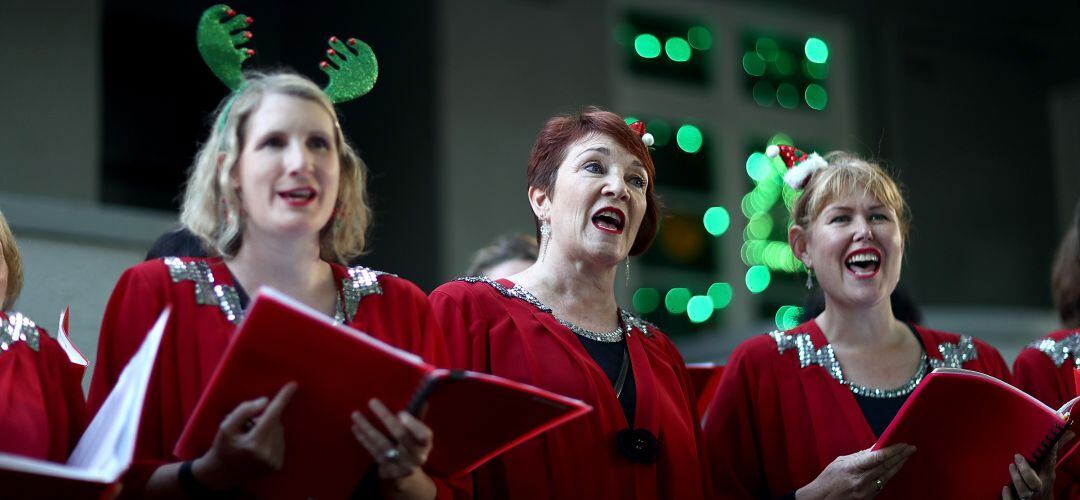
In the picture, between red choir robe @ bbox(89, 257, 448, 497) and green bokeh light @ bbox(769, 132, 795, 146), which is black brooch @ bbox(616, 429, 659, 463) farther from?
green bokeh light @ bbox(769, 132, 795, 146)

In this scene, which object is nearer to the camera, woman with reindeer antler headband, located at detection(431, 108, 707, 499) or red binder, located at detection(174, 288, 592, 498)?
red binder, located at detection(174, 288, 592, 498)

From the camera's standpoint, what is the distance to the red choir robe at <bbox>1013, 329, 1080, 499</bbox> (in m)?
2.98

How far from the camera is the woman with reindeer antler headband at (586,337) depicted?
2531 millimetres

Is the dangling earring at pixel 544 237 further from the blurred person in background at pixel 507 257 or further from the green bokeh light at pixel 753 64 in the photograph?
the green bokeh light at pixel 753 64

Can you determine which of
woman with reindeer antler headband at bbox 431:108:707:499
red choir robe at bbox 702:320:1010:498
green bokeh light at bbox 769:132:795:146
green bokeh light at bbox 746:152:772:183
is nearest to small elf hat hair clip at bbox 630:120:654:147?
woman with reindeer antler headband at bbox 431:108:707:499

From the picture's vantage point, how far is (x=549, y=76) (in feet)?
23.7

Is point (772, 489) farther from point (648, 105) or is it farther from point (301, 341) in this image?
point (648, 105)

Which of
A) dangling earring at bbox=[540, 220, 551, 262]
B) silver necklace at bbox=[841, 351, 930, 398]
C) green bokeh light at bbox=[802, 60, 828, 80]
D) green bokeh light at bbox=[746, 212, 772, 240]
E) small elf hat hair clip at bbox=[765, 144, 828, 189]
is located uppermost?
green bokeh light at bbox=[802, 60, 828, 80]

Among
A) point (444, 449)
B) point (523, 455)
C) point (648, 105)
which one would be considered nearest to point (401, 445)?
point (444, 449)

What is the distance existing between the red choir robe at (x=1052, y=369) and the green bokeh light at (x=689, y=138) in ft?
17.3

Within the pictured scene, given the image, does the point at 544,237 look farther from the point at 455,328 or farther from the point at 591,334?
the point at 455,328

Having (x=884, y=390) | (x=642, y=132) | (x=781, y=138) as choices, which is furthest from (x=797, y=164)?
(x=781, y=138)

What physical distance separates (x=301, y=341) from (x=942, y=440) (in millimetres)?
1316

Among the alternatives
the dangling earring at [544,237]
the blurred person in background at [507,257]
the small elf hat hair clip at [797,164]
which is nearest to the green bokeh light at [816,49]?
the blurred person in background at [507,257]
